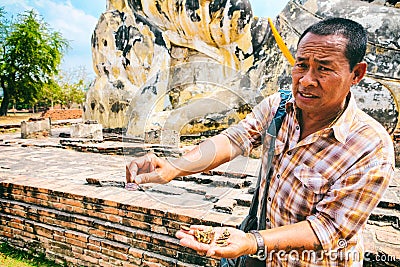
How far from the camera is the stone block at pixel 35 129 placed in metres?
8.92

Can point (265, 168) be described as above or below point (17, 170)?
above

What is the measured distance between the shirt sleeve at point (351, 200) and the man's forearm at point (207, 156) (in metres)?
0.47

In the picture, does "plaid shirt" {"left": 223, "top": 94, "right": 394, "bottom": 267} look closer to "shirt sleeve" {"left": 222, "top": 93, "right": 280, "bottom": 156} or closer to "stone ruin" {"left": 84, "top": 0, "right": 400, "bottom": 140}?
"shirt sleeve" {"left": 222, "top": 93, "right": 280, "bottom": 156}

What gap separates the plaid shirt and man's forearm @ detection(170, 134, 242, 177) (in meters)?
0.23

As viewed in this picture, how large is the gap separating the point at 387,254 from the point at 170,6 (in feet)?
22.9

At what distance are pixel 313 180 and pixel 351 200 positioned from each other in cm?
13

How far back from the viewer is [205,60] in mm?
8094

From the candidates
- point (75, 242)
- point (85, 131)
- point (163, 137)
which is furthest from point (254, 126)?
point (85, 131)

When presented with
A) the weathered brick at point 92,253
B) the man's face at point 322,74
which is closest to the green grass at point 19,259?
the weathered brick at point 92,253

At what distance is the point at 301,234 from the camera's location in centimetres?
105

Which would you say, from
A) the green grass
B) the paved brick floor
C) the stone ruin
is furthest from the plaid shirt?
the stone ruin

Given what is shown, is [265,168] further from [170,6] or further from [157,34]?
[157,34]

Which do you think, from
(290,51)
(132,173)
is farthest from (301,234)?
(290,51)

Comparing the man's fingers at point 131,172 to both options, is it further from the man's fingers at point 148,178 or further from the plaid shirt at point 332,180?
the plaid shirt at point 332,180
